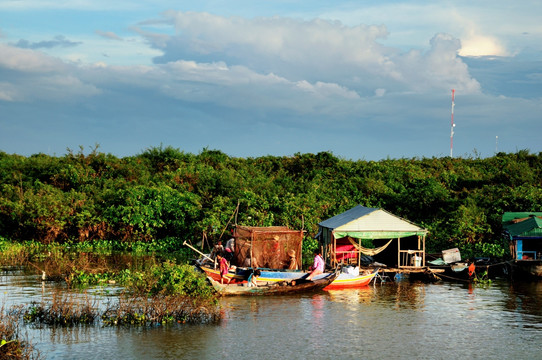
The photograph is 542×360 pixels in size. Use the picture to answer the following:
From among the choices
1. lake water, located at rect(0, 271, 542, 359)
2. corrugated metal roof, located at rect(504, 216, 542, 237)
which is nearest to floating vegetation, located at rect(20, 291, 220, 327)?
lake water, located at rect(0, 271, 542, 359)

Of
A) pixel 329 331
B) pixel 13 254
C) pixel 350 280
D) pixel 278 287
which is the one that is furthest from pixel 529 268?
pixel 13 254

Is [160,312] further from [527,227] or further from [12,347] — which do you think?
[527,227]

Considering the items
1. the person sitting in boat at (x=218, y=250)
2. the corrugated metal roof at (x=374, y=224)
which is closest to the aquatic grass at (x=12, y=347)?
the person sitting in boat at (x=218, y=250)

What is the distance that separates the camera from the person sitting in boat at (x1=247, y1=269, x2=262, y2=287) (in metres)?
19.9

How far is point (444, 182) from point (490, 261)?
15.3 metres

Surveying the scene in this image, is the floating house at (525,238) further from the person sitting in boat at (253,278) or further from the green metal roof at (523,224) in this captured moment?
the person sitting in boat at (253,278)

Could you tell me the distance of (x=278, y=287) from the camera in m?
20.3

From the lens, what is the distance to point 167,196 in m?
34.2

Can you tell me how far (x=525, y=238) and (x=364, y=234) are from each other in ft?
22.3

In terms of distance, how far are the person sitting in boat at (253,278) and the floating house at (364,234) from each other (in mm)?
4493

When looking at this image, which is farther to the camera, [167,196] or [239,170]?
[239,170]

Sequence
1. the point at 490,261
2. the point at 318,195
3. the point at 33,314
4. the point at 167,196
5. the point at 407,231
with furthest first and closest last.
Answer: the point at 318,195 < the point at 167,196 < the point at 490,261 < the point at 407,231 < the point at 33,314

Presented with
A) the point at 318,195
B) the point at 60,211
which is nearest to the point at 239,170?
the point at 318,195

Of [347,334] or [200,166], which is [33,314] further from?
[200,166]
